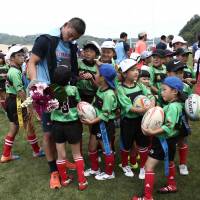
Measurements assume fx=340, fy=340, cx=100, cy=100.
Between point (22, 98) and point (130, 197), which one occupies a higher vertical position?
point (22, 98)

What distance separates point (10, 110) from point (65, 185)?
184 cm

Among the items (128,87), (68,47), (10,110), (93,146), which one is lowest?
(93,146)

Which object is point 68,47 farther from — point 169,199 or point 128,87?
point 169,199

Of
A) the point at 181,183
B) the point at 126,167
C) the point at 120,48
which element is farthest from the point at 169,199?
the point at 120,48

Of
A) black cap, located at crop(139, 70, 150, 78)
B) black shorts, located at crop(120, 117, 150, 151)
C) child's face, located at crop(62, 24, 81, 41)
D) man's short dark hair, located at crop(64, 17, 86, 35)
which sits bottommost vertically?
black shorts, located at crop(120, 117, 150, 151)

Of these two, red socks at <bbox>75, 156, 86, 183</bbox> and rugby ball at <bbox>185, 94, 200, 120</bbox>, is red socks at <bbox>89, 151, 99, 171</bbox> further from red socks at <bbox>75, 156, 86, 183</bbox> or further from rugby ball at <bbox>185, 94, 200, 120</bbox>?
rugby ball at <bbox>185, 94, 200, 120</bbox>

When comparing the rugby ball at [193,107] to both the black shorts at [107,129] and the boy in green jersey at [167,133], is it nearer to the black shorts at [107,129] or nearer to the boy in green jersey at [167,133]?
the boy in green jersey at [167,133]

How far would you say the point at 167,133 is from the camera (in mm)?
4195

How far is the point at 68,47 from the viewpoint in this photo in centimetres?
497

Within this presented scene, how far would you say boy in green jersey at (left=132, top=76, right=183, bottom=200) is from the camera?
416 cm

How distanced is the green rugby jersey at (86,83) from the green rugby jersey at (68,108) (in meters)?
0.71

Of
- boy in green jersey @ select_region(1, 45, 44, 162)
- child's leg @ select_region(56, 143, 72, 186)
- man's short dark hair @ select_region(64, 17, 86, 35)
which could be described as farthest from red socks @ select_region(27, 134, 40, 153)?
man's short dark hair @ select_region(64, 17, 86, 35)

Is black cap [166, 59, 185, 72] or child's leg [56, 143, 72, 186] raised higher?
black cap [166, 59, 185, 72]

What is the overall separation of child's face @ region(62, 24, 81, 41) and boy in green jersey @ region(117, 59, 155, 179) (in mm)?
821
